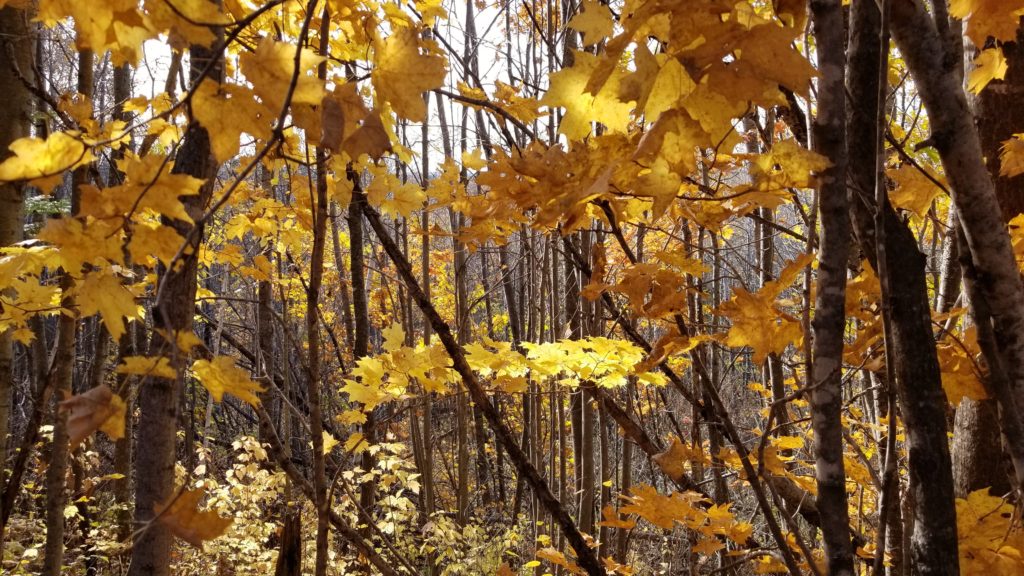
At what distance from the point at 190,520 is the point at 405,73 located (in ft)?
2.20

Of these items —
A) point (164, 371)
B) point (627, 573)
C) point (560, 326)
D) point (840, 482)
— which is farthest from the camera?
point (560, 326)

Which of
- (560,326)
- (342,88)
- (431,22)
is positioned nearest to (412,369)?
(431,22)

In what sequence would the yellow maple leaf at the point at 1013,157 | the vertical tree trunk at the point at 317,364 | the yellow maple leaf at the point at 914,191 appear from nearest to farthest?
the yellow maple leaf at the point at 914,191
the yellow maple leaf at the point at 1013,157
the vertical tree trunk at the point at 317,364

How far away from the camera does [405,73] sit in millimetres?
960

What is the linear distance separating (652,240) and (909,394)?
5.51 metres

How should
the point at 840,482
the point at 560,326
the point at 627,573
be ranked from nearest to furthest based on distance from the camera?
the point at 840,482
the point at 627,573
the point at 560,326

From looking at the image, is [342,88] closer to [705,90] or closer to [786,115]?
[705,90]

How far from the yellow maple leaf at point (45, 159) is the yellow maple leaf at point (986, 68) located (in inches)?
73.1

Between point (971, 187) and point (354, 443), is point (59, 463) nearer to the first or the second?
point (354, 443)

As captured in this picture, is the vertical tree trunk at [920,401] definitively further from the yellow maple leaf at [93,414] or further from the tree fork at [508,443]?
the yellow maple leaf at [93,414]

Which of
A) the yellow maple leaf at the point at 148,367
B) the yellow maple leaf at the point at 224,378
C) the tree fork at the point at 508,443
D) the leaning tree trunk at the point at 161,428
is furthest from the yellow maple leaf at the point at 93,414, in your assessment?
the tree fork at the point at 508,443

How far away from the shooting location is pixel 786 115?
1998mm

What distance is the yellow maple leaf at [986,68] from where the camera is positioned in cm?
156

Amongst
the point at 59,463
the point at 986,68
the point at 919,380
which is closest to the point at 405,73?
the point at 919,380
